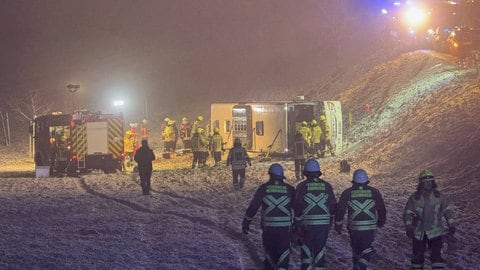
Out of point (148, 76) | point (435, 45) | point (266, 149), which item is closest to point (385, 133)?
point (266, 149)

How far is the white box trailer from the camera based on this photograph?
81.4ft

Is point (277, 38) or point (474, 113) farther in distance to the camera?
point (277, 38)

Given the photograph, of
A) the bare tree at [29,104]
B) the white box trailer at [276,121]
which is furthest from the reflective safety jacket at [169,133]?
the bare tree at [29,104]

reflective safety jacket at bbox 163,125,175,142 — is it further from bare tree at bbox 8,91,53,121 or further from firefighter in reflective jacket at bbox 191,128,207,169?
bare tree at bbox 8,91,53,121

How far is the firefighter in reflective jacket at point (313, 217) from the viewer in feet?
24.4

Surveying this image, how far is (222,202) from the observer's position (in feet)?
47.4

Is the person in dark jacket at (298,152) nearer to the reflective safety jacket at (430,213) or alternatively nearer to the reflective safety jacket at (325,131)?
the reflective safety jacket at (325,131)

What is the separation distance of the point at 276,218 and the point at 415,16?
119 feet

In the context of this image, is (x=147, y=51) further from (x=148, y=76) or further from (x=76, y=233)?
(x=76, y=233)

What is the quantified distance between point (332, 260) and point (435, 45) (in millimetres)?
29003

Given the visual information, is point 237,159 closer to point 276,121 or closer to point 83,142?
point 83,142

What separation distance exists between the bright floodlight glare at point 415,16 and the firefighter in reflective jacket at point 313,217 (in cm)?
3528

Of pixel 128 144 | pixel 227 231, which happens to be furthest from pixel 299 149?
pixel 128 144

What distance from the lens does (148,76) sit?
54.5 metres
